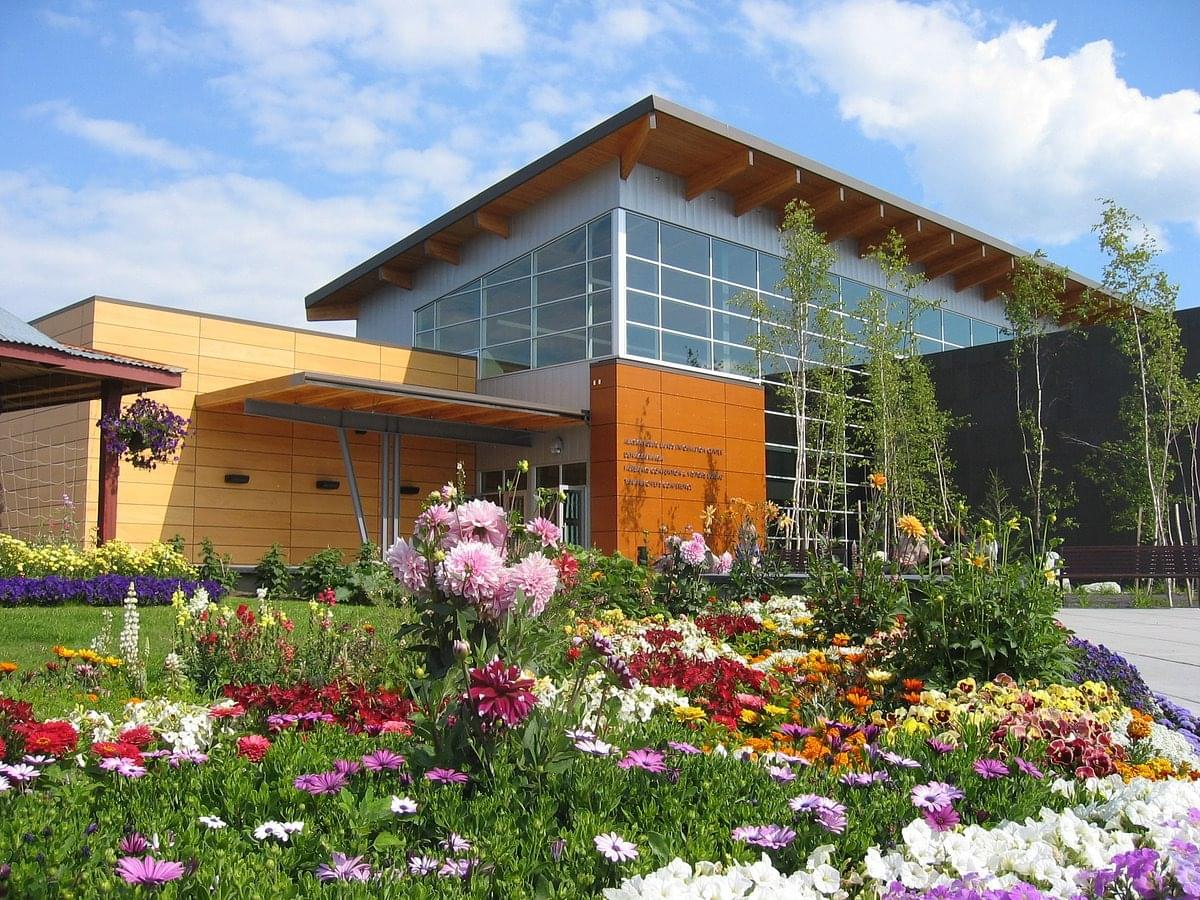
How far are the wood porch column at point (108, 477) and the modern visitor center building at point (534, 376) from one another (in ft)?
8.49

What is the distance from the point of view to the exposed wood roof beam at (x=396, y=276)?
23.3 m

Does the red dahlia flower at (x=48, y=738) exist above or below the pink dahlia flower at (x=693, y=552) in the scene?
below

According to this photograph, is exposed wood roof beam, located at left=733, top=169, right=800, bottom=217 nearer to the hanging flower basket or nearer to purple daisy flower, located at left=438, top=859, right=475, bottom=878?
the hanging flower basket

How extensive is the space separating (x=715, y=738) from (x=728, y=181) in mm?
17259

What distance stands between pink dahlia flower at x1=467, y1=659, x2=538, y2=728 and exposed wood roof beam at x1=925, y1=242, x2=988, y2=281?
939 inches

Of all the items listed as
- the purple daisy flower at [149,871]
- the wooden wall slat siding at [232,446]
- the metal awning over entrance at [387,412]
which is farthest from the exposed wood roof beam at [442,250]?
the purple daisy flower at [149,871]

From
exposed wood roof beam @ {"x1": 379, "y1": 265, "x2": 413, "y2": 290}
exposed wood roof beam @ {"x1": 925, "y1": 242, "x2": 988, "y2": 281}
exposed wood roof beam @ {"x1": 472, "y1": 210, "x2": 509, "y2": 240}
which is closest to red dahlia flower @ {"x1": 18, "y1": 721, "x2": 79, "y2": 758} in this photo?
exposed wood roof beam @ {"x1": 472, "y1": 210, "x2": 509, "y2": 240}

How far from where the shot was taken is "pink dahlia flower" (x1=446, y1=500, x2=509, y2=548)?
3.05m

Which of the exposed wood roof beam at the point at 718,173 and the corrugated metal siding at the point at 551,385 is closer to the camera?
the exposed wood roof beam at the point at 718,173

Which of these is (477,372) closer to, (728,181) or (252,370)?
(252,370)

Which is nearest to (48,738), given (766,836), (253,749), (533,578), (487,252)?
(253,749)

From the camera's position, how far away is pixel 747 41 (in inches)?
252

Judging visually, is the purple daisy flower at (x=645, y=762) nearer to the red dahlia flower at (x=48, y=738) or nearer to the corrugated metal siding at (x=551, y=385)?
the red dahlia flower at (x=48, y=738)

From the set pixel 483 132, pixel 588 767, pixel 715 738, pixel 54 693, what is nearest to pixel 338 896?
pixel 588 767
